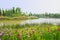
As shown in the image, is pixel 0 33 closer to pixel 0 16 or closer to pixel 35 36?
pixel 35 36

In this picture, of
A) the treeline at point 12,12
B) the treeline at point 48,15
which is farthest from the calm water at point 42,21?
the treeline at point 12,12

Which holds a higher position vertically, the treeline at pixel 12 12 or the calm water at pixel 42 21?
the treeline at pixel 12 12

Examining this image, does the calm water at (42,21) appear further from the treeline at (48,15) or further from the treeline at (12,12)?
the treeline at (12,12)

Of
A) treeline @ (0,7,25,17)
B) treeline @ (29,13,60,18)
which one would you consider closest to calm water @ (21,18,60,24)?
treeline @ (29,13,60,18)

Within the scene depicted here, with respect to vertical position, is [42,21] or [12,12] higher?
[12,12]

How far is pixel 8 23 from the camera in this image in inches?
100

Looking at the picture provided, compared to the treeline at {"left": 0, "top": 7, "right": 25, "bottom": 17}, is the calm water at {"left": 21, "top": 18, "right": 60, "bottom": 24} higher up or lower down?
Answer: lower down

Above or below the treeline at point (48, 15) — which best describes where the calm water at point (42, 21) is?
below

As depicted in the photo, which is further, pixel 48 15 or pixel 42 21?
pixel 48 15

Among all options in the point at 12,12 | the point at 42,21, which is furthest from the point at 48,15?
the point at 12,12

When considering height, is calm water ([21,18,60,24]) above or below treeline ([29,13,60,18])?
below

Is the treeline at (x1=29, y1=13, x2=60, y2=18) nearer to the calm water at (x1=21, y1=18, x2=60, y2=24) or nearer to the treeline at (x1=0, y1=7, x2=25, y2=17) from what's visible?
the calm water at (x1=21, y1=18, x2=60, y2=24)

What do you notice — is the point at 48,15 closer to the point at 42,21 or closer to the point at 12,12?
the point at 42,21

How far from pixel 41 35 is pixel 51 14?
80 centimetres
